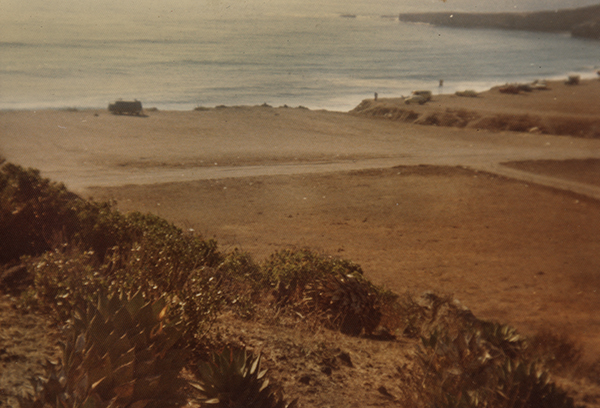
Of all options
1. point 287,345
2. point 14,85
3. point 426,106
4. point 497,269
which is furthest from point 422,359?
point 14,85

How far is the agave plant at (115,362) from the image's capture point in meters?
2.11

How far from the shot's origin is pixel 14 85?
34000 mm

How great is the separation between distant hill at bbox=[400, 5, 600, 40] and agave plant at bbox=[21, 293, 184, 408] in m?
40.4

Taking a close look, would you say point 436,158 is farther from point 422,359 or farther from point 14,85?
point 14,85

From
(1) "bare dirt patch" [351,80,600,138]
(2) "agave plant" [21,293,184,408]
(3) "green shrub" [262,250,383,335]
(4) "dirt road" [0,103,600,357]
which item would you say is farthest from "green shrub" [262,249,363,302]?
(1) "bare dirt patch" [351,80,600,138]

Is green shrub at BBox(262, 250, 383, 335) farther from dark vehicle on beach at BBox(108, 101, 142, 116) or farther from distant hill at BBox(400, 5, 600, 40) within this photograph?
distant hill at BBox(400, 5, 600, 40)

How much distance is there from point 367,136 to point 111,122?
15.1m

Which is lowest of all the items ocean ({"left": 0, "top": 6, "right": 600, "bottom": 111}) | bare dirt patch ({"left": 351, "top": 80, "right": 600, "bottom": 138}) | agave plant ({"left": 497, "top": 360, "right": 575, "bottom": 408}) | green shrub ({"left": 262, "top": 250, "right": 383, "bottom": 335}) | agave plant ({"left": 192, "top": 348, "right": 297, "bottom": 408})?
green shrub ({"left": 262, "top": 250, "right": 383, "bottom": 335})

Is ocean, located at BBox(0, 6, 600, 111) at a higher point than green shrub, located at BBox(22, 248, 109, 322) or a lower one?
higher

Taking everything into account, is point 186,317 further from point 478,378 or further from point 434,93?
point 434,93

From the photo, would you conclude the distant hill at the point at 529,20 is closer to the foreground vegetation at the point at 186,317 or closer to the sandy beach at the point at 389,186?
the sandy beach at the point at 389,186

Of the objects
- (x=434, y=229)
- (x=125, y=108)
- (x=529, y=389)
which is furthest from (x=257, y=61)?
(x=529, y=389)

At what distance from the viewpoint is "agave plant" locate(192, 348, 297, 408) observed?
2500 mm

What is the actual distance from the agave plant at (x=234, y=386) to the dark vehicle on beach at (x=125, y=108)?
30.3 m
